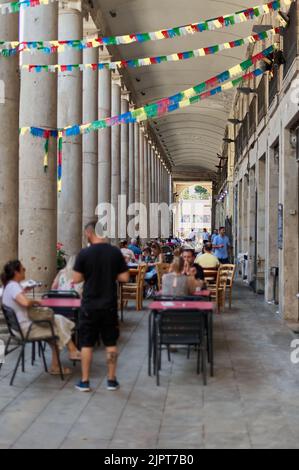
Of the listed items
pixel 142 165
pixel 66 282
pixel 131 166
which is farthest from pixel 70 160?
pixel 142 165

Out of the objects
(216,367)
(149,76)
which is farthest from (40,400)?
(149,76)

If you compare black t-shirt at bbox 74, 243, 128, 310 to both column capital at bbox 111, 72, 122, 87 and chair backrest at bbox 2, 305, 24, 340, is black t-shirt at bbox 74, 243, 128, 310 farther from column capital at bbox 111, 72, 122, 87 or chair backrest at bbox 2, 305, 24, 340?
column capital at bbox 111, 72, 122, 87

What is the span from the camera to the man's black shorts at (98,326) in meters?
6.15

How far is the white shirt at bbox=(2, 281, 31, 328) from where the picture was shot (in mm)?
6484

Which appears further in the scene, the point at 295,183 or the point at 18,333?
the point at 295,183

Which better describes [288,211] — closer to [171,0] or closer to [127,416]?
[127,416]

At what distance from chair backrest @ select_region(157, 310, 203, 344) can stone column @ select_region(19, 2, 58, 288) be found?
371 centimetres

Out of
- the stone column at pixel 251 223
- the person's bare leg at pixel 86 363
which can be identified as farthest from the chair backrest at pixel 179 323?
the stone column at pixel 251 223

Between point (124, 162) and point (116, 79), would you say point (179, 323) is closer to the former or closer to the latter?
point (116, 79)

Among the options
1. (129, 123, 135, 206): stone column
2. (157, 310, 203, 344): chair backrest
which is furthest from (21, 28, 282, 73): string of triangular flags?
(129, 123, 135, 206): stone column

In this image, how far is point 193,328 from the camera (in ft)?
21.5

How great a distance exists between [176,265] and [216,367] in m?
1.24

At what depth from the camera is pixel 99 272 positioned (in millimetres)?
6117

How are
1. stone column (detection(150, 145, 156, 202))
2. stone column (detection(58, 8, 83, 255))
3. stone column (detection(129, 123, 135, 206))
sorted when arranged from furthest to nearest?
1. stone column (detection(150, 145, 156, 202))
2. stone column (detection(129, 123, 135, 206))
3. stone column (detection(58, 8, 83, 255))
